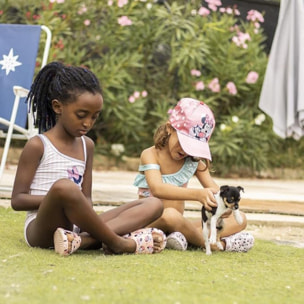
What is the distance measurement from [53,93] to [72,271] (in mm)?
874

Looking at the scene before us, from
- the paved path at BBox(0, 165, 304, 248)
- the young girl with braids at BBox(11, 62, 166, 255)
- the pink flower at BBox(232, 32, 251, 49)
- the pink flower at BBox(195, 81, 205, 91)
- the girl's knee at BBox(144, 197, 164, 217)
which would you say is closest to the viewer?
the young girl with braids at BBox(11, 62, 166, 255)

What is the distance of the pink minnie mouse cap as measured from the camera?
10.7 feet

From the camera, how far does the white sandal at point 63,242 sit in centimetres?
282

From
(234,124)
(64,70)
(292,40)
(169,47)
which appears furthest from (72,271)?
(169,47)

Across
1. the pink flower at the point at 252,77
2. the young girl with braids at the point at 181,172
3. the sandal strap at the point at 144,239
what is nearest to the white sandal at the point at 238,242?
the young girl with braids at the point at 181,172

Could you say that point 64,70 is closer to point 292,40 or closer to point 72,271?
point 72,271

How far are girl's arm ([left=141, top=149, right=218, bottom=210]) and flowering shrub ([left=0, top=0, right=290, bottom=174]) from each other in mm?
4410

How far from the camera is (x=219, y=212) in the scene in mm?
2980

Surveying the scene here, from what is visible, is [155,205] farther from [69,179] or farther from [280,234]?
[280,234]

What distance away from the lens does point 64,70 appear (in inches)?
122

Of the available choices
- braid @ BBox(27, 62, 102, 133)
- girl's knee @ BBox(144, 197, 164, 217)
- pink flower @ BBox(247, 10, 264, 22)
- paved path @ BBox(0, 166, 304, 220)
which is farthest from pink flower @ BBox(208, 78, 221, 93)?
girl's knee @ BBox(144, 197, 164, 217)

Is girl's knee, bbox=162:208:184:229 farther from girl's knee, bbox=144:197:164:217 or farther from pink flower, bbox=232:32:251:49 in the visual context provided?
pink flower, bbox=232:32:251:49

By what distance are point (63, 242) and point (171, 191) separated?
1.92 feet

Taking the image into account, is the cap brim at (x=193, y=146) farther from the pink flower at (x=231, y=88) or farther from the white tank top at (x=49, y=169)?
the pink flower at (x=231, y=88)
